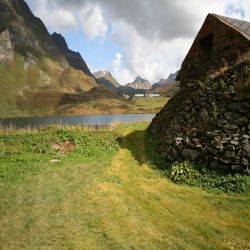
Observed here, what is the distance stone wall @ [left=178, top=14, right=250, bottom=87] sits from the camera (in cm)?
2614

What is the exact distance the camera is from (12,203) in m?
18.6

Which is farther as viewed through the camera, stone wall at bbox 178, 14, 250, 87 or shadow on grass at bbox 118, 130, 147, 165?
shadow on grass at bbox 118, 130, 147, 165

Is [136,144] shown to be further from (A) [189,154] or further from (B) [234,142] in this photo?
(B) [234,142]

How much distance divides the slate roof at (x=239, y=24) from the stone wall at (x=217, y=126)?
4.38 metres

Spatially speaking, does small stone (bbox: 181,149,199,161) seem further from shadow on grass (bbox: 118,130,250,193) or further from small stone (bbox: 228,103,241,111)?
small stone (bbox: 228,103,241,111)

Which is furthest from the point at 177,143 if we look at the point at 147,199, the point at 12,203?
the point at 12,203

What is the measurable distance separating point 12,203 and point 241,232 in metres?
12.3

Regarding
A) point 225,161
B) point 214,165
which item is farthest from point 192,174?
point 225,161

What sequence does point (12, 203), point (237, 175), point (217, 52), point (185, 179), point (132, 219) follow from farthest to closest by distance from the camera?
point (217, 52)
point (185, 179)
point (237, 175)
point (12, 203)
point (132, 219)

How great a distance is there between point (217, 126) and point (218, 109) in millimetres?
1368

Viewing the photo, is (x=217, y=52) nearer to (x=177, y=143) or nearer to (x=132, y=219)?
(x=177, y=143)

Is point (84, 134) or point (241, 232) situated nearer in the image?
point (241, 232)

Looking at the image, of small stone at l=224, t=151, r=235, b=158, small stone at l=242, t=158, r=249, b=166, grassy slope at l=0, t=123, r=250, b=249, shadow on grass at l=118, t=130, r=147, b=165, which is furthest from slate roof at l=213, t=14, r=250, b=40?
grassy slope at l=0, t=123, r=250, b=249

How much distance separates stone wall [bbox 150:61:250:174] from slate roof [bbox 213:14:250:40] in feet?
14.4
